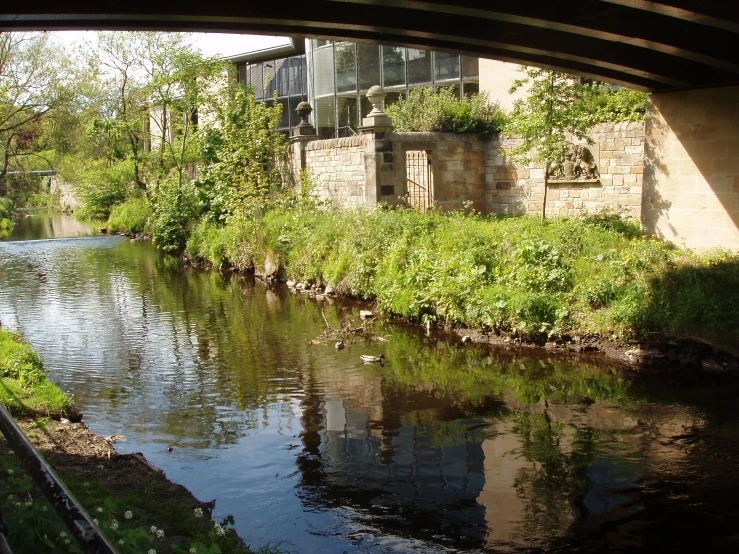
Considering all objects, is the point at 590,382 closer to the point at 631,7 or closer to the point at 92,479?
the point at 631,7

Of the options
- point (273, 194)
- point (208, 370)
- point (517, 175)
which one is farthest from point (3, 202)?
point (208, 370)

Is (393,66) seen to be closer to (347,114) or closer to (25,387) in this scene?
(347,114)

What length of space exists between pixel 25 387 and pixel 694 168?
11.2m

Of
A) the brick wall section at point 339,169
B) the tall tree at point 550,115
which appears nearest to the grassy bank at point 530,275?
the tall tree at point 550,115

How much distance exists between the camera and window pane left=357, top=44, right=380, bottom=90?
23734mm

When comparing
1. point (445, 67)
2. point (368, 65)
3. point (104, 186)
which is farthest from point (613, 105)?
point (104, 186)

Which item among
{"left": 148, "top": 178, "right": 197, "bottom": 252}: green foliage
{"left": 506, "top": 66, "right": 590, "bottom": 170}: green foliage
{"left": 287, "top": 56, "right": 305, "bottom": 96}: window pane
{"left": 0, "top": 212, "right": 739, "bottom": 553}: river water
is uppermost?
{"left": 287, "top": 56, "right": 305, "bottom": 96}: window pane

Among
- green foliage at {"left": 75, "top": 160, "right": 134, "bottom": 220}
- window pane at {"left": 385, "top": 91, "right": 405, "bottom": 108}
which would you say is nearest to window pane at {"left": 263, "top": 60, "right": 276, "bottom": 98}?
green foliage at {"left": 75, "top": 160, "right": 134, "bottom": 220}

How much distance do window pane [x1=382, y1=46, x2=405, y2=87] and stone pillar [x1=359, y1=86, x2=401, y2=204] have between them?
530cm

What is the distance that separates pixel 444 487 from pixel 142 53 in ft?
88.0

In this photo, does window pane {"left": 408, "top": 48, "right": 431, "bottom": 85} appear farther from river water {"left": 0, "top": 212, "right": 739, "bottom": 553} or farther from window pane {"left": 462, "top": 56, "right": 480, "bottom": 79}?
river water {"left": 0, "top": 212, "right": 739, "bottom": 553}

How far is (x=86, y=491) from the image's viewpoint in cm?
475

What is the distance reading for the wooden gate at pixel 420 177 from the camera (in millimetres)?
18859

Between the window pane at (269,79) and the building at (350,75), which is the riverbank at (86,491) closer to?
the building at (350,75)
